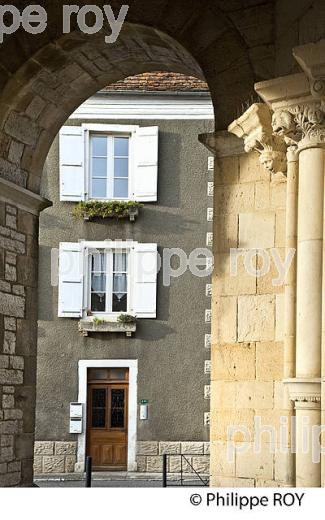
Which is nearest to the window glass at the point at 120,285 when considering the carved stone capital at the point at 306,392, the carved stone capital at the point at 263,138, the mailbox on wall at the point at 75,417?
the mailbox on wall at the point at 75,417

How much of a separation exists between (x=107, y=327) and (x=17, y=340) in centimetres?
711

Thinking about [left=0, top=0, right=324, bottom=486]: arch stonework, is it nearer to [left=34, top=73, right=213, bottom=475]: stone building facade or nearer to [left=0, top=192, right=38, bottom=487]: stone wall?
[left=0, top=192, right=38, bottom=487]: stone wall

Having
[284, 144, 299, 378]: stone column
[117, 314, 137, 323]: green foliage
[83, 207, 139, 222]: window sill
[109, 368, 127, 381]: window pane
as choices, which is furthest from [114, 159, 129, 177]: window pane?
[284, 144, 299, 378]: stone column

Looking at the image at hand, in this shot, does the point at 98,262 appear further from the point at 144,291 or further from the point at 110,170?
the point at 110,170

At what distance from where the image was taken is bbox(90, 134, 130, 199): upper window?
1642 cm

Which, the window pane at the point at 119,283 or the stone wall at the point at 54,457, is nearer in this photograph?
the stone wall at the point at 54,457

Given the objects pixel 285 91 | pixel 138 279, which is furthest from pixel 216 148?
pixel 138 279

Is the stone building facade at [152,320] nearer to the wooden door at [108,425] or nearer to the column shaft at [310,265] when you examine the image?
the wooden door at [108,425]

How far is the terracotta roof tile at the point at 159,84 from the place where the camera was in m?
16.2

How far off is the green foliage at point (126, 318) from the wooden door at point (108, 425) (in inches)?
34.0

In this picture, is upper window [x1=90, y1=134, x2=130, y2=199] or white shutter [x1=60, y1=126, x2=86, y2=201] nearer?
white shutter [x1=60, y1=126, x2=86, y2=201]

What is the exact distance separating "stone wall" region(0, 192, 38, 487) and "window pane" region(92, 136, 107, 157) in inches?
294

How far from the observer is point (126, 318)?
15.9m
